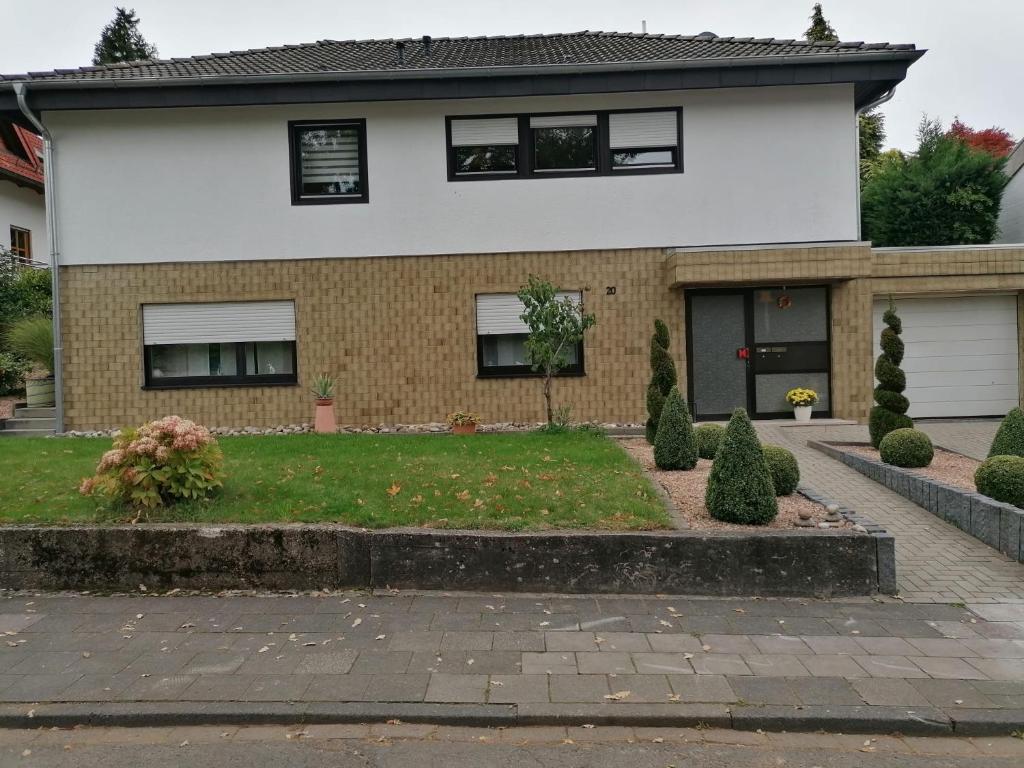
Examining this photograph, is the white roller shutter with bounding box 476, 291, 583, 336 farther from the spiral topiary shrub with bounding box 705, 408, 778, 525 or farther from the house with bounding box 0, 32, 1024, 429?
the spiral topiary shrub with bounding box 705, 408, 778, 525

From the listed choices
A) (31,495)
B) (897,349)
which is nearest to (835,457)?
(897,349)

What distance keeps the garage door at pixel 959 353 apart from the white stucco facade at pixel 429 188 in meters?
2.20

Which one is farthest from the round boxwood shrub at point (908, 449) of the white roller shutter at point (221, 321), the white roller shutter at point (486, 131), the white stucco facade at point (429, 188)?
the white roller shutter at point (221, 321)

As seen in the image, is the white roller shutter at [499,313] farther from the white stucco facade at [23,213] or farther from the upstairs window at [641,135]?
the white stucco facade at [23,213]

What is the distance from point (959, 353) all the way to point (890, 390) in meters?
4.89

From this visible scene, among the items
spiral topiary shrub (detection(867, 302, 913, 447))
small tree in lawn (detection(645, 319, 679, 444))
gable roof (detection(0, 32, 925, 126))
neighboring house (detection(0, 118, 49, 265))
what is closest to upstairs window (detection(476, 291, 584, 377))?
small tree in lawn (detection(645, 319, 679, 444))

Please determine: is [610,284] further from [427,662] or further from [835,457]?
[427,662]

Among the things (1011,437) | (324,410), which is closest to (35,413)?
(324,410)

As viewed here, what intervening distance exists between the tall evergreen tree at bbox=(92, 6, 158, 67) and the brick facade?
4556cm

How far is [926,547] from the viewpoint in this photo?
6.58 meters

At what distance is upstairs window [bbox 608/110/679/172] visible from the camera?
41.5 ft

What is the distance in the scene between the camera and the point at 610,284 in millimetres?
12656

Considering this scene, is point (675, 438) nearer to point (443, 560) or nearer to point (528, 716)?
point (443, 560)

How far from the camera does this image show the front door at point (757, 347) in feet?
42.0
